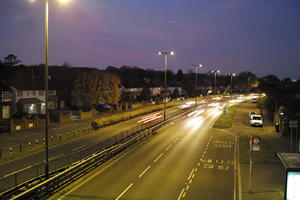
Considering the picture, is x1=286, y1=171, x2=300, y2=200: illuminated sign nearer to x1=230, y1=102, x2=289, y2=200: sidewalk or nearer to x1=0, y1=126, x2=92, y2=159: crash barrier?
x1=230, y1=102, x2=289, y2=200: sidewalk

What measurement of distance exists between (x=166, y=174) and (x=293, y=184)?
937 cm

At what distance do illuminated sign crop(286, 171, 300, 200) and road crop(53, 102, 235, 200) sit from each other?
4.46 metres

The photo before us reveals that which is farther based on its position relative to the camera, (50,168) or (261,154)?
(261,154)

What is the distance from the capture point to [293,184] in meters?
12.5

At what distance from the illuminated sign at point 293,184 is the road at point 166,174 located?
446 cm

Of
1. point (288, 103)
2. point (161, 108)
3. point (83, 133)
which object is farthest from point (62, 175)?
point (161, 108)

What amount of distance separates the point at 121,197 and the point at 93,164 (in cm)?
611

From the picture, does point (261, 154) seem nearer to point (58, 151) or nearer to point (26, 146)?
point (58, 151)

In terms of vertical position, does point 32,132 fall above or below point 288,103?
below

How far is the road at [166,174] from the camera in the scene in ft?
54.4

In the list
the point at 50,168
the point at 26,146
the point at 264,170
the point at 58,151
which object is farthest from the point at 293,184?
the point at 26,146

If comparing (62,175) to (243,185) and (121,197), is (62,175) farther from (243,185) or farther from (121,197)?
(243,185)

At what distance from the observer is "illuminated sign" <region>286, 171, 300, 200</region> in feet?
40.8

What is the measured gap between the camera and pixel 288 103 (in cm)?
5319
